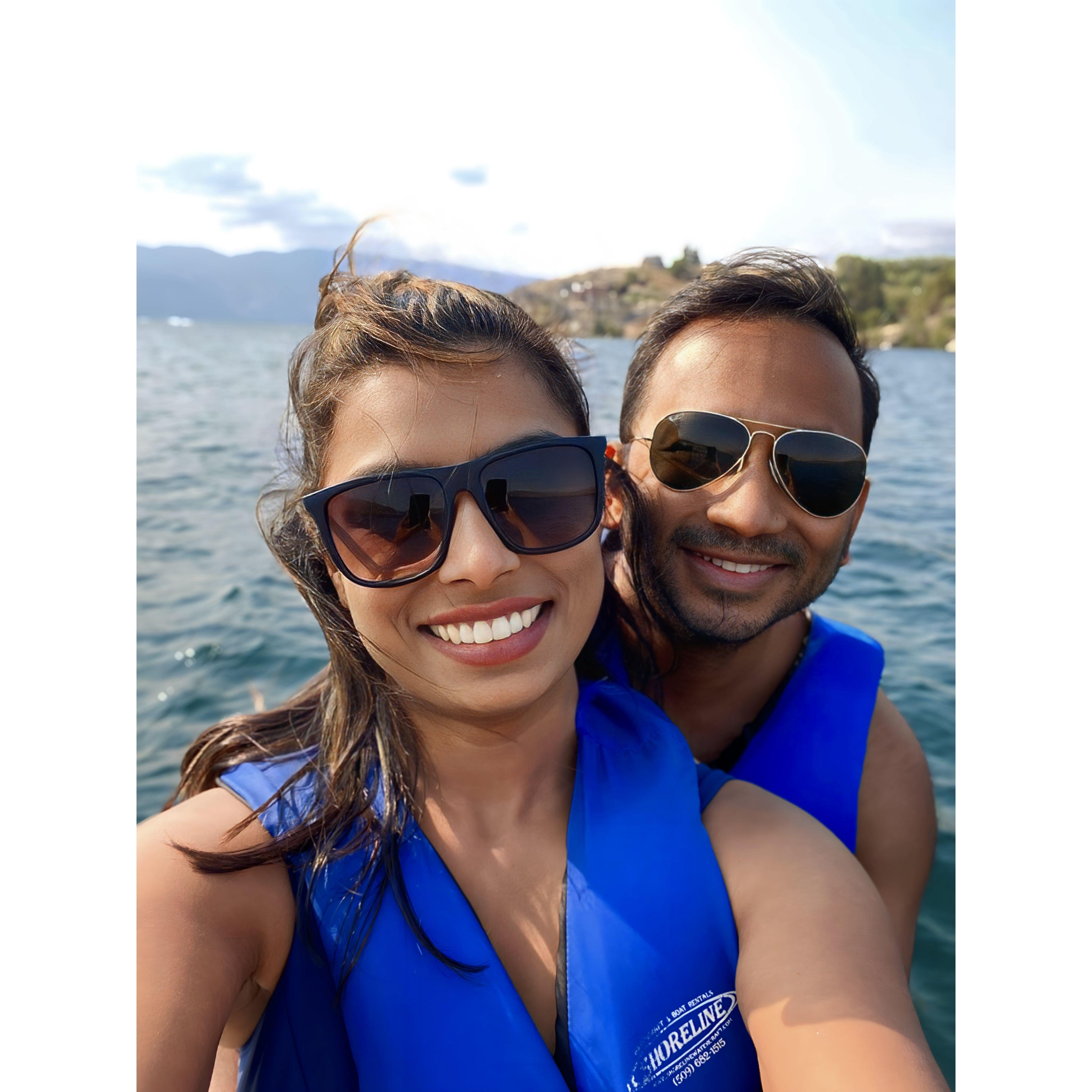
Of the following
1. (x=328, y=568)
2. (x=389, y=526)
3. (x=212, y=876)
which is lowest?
(x=212, y=876)

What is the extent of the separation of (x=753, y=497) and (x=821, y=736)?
0.94 m

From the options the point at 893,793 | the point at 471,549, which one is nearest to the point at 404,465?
the point at 471,549

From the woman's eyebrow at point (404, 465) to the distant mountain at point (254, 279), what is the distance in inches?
18.6

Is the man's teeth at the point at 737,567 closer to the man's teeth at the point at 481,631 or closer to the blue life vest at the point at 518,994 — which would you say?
the blue life vest at the point at 518,994

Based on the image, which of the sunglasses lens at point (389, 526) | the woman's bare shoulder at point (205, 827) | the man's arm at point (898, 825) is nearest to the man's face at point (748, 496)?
the man's arm at point (898, 825)

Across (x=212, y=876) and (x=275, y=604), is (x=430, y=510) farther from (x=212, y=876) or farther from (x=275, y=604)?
(x=275, y=604)

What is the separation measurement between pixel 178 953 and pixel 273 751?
0.66 m

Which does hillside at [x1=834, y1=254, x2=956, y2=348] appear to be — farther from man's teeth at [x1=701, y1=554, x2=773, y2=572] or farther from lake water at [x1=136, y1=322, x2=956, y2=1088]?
man's teeth at [x1=701, y1=554, x2=773, y2=572]

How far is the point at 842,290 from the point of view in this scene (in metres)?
2.88

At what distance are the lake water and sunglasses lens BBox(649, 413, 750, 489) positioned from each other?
1.03ft

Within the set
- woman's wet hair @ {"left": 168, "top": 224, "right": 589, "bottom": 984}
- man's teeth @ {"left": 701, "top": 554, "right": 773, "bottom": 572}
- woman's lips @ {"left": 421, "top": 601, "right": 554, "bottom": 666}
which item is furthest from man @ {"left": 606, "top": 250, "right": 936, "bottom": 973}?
woman's lips @ {"left": 421, "top": 601, "right": 554, "bottom": 666}

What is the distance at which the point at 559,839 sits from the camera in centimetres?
193

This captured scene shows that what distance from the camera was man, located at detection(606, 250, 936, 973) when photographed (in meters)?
2.48
